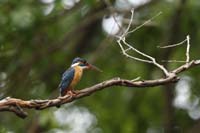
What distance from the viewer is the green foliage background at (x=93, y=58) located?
759 centimetres

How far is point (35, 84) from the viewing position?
27.7ft

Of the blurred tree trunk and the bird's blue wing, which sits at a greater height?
the bird's blue wing

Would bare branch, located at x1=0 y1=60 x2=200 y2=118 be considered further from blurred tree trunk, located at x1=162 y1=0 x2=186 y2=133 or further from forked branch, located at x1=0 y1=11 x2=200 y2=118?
blurred tree trunk, located at x1=162 y1=0 x2=186 y2=133

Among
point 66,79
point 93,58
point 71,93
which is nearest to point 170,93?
point 93,58

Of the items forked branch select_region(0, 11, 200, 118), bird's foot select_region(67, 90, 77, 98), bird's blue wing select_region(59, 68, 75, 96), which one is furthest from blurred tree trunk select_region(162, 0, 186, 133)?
forked branch select_region(0, 11, 200, 118)

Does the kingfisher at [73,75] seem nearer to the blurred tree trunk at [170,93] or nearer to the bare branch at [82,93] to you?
the bare branch at [82,93]

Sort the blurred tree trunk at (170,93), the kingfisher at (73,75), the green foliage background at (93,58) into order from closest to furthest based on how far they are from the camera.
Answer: the kingfisher at (73,75)
the blurred tree trunk at (170,93)
the green foliage background at (93,58)

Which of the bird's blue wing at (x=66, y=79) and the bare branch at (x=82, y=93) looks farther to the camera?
the bird's blue wing at (x=66, y=79)

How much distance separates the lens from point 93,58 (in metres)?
8.01

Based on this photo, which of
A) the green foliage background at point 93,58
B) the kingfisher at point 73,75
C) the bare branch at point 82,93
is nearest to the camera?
the bare branch at point 82,93

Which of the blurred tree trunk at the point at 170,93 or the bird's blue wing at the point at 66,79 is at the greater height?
the bird's blue wing at the point at 66,79

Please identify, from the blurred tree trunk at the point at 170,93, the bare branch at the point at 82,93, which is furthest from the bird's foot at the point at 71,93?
the blurred tree trunk at the point at 170,93

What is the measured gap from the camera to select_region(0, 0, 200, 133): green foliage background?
759cm

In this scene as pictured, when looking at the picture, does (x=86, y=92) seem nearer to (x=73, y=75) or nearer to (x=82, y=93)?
(x=82, y=93)
